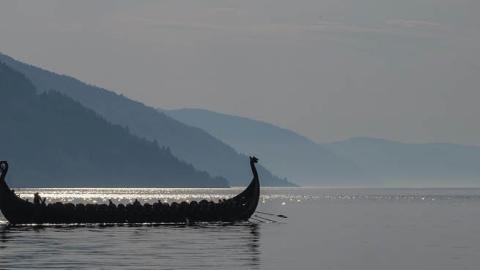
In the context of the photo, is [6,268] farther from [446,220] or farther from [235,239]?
[446,220]

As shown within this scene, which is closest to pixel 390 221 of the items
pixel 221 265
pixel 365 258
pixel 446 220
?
pixel 446 220

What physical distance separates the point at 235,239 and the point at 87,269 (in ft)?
100

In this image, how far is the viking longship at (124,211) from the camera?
115 metres

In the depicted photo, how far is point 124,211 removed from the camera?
119m

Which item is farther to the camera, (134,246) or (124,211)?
(124,211)

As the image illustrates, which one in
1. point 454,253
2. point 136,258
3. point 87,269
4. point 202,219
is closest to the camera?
point 87,269

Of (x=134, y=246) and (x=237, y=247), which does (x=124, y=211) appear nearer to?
(x=134, y=246)

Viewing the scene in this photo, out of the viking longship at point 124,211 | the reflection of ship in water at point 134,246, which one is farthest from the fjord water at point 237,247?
the viking longship at point 124,211

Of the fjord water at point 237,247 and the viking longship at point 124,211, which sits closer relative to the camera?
the fjord water at point 237,247

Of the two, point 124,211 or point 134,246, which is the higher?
point 124,211

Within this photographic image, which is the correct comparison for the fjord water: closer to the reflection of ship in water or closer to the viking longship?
the reflection of ship in water

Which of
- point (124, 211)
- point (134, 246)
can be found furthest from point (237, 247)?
point (124, 211)

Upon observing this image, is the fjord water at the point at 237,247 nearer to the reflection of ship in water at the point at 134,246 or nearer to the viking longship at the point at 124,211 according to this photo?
the reflection of ship in water at the point at 134,246

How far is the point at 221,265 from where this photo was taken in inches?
2896
